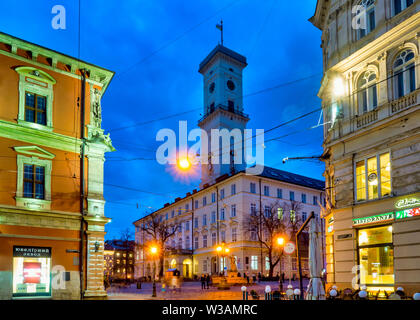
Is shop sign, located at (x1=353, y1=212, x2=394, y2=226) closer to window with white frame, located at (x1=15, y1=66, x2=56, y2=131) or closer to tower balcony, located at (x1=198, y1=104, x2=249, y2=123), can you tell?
window with white frame, located at (x1=15, y1=66, x2=56, y2=131)

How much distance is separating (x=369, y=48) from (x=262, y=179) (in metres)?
47.3

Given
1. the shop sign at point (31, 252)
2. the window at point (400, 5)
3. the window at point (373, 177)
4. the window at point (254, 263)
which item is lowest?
the window at point (254, 263)

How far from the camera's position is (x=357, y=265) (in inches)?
791

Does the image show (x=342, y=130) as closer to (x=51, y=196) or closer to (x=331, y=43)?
(x=331, y=43)

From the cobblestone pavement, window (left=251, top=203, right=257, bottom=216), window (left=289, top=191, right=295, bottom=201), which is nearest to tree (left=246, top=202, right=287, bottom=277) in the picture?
window (left=251, top=203, right=257, bottom=216)

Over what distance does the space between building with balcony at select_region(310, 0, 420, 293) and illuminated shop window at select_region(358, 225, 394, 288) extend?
0.05 metres

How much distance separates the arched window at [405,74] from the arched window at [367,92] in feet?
4.41

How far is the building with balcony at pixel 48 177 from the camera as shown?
2448 centimetres

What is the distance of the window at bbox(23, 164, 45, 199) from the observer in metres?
25.5

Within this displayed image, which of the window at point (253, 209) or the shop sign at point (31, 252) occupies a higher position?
the window at point (253, 209)

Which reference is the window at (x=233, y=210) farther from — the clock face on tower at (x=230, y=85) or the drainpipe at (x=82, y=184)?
the drainpipe at (x=82, y=184)

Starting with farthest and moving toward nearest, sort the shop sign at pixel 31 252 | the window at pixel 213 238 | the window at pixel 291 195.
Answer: the window at pixel 291 195 → the window at pixel 213 238 → the shop sign at pixel 31 252

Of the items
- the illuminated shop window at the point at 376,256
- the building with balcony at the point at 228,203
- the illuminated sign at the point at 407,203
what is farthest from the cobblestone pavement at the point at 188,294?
the building with balcony at the point at 228,203
